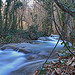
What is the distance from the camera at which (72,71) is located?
273 centimetres

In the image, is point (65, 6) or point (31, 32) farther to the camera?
point (31, 32)

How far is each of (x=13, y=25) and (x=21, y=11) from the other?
834 cm

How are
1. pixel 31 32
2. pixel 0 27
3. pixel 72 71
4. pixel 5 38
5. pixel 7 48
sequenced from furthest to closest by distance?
pixel 31 32, pixel 0 27, pixel 5 38, pixel 7 48, pixel 72 71

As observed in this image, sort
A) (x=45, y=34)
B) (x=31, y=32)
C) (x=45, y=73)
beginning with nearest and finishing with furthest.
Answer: (x=45, y=73), (x=31, y=32), (x=45, y=34)

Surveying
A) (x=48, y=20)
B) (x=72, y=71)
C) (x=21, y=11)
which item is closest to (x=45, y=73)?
(x=72, y=71)

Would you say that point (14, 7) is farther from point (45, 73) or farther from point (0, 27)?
point (45, 73)

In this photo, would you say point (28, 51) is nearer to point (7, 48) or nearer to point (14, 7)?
point (7, 48)

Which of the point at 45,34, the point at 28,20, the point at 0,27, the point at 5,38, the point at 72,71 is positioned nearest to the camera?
the point at 72,71

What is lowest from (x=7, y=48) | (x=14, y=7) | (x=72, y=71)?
(x=7, y=48)

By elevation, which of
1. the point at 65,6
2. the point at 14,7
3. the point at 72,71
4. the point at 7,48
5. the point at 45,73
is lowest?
the point at 7,48

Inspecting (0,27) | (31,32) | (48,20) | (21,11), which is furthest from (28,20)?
(0,27)

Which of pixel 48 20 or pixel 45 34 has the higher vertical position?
pixel 48 20

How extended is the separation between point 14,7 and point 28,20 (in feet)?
31.8

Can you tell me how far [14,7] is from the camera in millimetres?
19156
